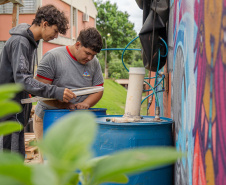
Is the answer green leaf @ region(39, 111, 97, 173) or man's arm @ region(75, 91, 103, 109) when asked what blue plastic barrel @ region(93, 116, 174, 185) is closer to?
man's arm @ region(75, 91, 103, 109)

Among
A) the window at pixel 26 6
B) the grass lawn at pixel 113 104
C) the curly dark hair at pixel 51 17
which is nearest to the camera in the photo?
the curly dark hair at pixel 51 17

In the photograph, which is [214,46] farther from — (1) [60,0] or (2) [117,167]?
(1) [60,0]

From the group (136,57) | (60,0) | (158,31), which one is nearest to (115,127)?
(158,31)

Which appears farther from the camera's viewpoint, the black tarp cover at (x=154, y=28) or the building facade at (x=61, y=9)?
the building facade at (x=61, y=9)

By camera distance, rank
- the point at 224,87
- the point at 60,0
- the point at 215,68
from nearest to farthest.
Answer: the point at 224,87 < the point at 215,68 < the point at 60,0

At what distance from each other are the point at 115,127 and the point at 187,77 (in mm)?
535

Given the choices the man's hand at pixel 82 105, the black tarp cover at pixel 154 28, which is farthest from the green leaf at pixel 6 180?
the black tarp cover at pixel 154 28

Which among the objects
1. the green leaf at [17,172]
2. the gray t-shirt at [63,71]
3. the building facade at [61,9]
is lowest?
the green leaf at [17,172]

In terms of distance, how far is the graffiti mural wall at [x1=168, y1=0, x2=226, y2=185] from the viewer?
1.12 metres

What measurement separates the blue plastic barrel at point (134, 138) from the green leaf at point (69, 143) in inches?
68.0

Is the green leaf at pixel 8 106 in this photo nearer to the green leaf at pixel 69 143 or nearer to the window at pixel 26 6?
the green leaf at pixel 69 143

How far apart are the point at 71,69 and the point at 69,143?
284 centimetres

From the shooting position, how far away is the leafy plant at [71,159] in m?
0.20

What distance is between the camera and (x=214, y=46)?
1217 mm
